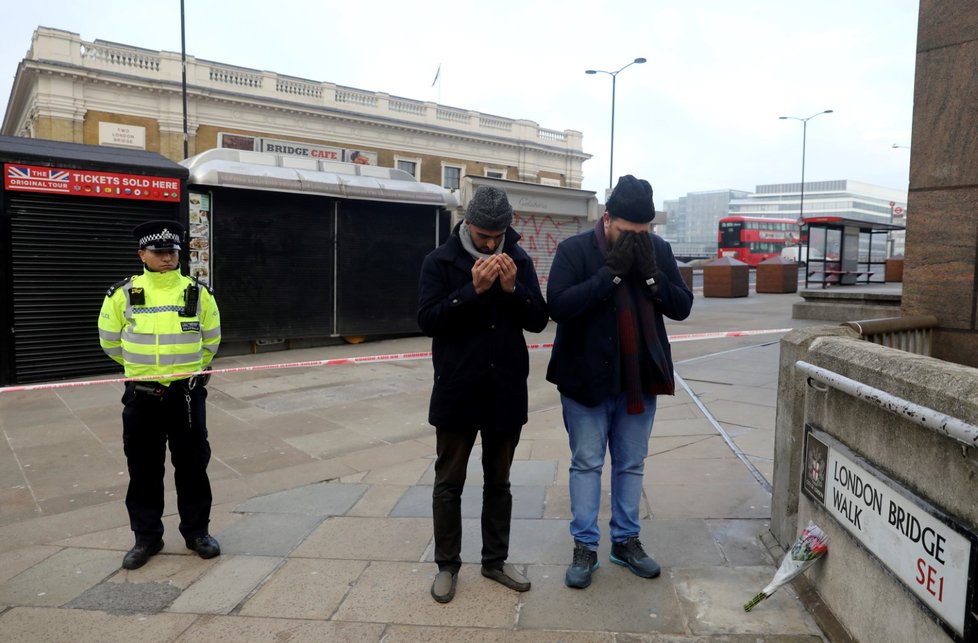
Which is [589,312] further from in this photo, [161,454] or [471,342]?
[161,454]

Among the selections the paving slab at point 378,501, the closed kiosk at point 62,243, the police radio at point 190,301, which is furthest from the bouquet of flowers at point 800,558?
the closed kiosk at point 62,243

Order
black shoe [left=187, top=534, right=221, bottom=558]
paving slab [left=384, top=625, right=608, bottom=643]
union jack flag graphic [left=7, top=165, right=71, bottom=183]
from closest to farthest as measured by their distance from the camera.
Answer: paving slab [left=384, top=625, right=608, bottom=643]
black shoe [left=187, top=534, right=221, bottom=558]
union jack flag graphic [left=7, top=165, right=71, bottom=183]

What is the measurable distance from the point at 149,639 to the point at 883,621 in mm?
2824

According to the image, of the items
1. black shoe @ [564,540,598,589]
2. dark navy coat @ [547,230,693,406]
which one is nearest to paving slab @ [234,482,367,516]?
black shoe @ [564,540,598,589]

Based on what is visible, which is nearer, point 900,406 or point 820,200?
point 900,406

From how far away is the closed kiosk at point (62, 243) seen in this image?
8406mm

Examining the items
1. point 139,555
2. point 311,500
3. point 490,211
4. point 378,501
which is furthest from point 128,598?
point 490,211

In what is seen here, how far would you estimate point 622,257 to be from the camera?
3.18 m

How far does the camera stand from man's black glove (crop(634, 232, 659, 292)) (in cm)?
320

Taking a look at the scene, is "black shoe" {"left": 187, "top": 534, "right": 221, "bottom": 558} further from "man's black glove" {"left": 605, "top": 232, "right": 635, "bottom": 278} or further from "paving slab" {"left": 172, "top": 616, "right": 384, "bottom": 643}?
"man's black glove" {"left": 605, "top": 232, "right": 635, "bottom": 278}

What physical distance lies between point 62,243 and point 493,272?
308 inches

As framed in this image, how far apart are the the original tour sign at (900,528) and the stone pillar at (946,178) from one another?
266cm

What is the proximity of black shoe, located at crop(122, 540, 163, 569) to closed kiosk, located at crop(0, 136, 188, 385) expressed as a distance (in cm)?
560

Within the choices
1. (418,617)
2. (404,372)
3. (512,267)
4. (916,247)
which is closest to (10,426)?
(404,372)
